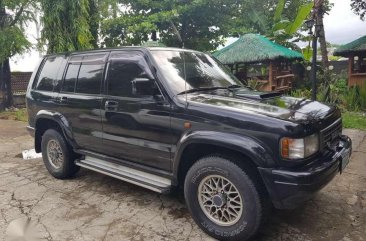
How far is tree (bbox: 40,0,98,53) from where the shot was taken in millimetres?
11203

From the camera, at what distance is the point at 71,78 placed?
502cm

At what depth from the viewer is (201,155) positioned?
3691 mm

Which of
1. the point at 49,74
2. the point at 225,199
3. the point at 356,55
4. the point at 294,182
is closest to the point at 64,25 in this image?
the point at 49,74

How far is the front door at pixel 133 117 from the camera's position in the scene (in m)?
3.83

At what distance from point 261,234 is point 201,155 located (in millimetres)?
1034

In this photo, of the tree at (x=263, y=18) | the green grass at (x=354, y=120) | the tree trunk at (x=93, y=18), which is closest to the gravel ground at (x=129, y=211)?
the green grass at (x=354, y=120)

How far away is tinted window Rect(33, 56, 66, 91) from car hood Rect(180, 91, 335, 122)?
8.36 feet

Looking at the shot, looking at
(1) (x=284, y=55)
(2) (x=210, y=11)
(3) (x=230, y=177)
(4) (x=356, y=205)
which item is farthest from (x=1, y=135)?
(2) (x=210, y=11)

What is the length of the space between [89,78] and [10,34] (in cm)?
1045

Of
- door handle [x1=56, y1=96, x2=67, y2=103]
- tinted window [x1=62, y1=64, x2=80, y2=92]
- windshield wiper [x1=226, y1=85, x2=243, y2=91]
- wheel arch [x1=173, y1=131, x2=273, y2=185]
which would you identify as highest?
tinted window [x1=62, y1=64, x2=80, y2=92]

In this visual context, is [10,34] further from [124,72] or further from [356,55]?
[356,55]

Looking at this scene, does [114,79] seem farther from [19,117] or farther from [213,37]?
[213,37]

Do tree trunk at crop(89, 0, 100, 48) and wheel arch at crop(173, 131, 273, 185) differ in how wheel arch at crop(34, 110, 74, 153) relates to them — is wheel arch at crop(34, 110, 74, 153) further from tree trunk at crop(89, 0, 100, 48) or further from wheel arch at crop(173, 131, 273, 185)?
tree trunk at crop(89, 0, 100, 48)

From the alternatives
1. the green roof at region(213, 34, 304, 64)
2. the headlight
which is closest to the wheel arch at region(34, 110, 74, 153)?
the headlight
